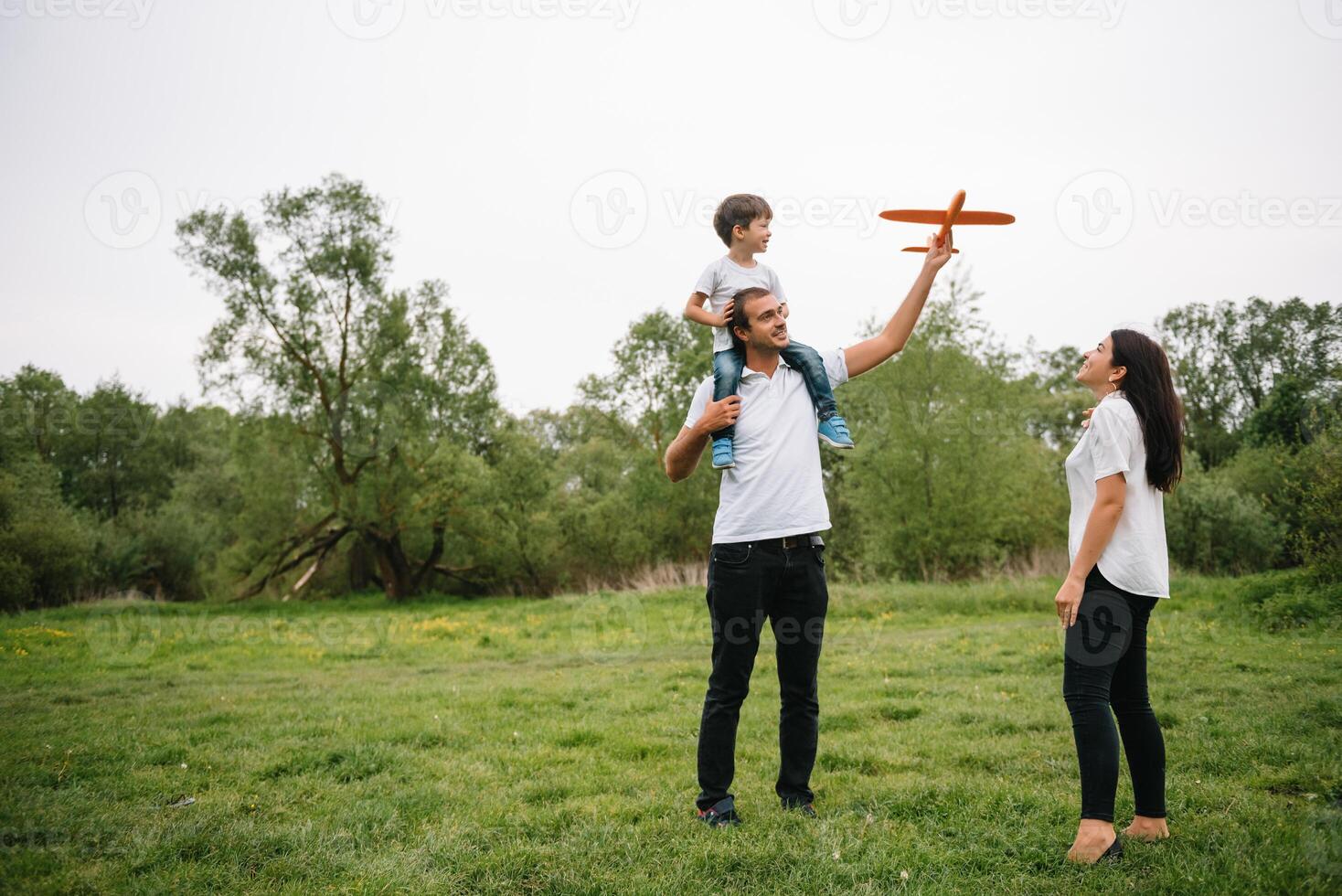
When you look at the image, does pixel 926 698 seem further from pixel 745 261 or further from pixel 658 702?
pixel 745 261

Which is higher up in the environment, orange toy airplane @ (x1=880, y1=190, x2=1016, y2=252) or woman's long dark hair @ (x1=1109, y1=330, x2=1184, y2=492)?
orange toy airplane @ (x1=880, y1=190, x2=1016, y2=252)

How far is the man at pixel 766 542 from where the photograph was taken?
12.4ft

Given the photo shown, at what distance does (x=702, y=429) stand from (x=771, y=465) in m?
0.39

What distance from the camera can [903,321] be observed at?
4.01 m

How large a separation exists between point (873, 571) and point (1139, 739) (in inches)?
793

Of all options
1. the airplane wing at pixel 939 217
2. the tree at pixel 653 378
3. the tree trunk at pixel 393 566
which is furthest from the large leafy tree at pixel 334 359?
the airplane wing at pixel 939 217

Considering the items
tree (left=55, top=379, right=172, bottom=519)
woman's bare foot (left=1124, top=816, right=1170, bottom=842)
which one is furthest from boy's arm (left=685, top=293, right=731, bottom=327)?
tree (left=55, top=379, right=172, bottom=519)

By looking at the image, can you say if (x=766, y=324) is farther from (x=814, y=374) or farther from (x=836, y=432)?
(x=836, y=432)

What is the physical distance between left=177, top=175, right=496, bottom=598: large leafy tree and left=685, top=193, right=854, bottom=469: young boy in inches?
929

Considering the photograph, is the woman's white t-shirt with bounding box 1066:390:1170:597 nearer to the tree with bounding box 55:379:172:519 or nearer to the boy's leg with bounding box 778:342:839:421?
the boy's leg with bounding box 778:342:839:421

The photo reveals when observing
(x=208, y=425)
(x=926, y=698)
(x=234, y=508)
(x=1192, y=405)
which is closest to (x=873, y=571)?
(x=926, y=698)

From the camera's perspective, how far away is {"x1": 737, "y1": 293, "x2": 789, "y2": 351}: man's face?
13.0ft

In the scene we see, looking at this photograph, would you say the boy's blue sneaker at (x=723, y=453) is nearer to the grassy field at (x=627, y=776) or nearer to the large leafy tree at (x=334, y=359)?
the grassy field at (x=627, y=776)

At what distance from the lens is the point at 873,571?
23125mm
